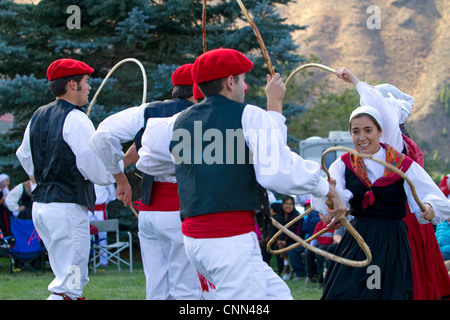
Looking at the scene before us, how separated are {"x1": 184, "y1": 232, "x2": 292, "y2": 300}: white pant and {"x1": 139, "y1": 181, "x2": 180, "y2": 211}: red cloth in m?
1.09

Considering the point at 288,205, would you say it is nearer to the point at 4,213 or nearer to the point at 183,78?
the point at 4,213

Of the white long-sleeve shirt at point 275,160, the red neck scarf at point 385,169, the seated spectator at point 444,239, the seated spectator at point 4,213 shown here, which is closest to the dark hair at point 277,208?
the seated spectator at point 444,239

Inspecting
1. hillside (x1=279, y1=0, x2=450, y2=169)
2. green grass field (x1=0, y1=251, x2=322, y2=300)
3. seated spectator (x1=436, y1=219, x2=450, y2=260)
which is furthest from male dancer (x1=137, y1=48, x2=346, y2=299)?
hillside (x1=279, y1=0, x2=450, y2=169)

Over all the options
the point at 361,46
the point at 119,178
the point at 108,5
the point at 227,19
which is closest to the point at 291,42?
the point at 227,19

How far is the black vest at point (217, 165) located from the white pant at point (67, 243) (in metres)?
1.65

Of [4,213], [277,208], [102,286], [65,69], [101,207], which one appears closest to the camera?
[65,69]

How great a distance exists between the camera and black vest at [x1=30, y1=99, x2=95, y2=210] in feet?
16.1

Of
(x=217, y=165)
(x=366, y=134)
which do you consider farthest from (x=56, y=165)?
(x=366, y=134)

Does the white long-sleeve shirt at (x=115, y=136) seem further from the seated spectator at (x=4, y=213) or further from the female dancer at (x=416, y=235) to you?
the seated spectator at (x=4, y=213)

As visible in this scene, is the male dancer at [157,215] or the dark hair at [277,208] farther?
the dark hair at [277,208]

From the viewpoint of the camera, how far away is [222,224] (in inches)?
132

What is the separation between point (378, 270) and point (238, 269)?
4.94ft

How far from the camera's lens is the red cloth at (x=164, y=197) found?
4.50 metres
